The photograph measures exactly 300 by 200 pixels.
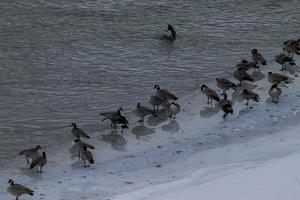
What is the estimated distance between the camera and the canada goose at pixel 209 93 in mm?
15078

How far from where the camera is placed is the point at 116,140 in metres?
13.7

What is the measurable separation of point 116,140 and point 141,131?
65 cm

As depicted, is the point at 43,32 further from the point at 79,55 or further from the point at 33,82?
the point at 33,82

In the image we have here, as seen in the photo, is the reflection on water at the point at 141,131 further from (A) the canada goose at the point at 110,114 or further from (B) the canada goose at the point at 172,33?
(B) the canada goose at the point at 172,33

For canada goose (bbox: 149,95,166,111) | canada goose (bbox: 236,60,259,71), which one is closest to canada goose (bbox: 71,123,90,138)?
canada goose (bbox: 149,95,166,111)

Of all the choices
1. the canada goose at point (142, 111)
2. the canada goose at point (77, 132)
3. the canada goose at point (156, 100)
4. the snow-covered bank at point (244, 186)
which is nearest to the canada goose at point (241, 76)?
the canada goose at point (156, 100)

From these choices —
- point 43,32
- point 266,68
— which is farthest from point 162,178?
point 43,32

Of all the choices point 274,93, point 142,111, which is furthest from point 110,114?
point 274,93

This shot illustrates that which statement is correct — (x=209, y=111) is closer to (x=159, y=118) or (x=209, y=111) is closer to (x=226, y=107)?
(x=226, y=107)

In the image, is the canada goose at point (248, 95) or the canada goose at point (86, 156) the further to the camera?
the canada goose at point (248, 95)

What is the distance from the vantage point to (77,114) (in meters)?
14.8

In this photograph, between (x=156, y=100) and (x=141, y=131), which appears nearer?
(x=141, y=131)

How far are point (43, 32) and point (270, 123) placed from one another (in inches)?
296

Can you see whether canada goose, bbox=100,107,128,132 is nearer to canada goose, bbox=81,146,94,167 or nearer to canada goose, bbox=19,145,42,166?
canada goose, bbox=81,146,94,167
